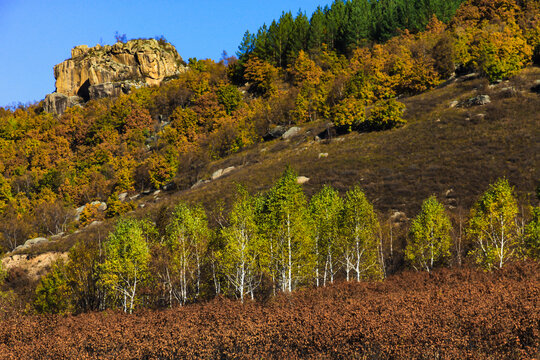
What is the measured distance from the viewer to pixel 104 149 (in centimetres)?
12306

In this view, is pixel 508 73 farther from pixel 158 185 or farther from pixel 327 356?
pixel 327 356

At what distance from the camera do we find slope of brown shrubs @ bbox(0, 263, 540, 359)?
12406 millimetres

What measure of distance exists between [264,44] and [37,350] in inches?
5780

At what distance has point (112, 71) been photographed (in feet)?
576

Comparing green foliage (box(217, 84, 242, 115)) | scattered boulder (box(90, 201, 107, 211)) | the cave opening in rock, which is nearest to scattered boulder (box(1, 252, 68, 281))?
scattered boulder (box(90, 201, 107, 211))

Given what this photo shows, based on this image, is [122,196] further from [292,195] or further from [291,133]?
[292,195]

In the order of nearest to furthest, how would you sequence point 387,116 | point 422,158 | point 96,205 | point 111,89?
1. point 422,158
2. point 387,116
3. point 96,205
4. point 111,89

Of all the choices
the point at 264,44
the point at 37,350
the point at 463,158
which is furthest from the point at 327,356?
the point at 264,44

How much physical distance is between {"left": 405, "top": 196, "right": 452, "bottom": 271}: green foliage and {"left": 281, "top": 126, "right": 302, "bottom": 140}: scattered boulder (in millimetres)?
60548

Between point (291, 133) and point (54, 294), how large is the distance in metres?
69.3

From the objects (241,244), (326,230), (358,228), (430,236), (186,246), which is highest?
(186,246)

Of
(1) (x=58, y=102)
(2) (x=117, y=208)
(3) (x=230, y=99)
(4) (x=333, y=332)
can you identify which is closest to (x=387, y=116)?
(3) (x=230, y=99)

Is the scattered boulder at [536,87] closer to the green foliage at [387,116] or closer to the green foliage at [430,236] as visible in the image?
the green foliage at [387,116]

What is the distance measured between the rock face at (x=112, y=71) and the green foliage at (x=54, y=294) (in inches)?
5246
